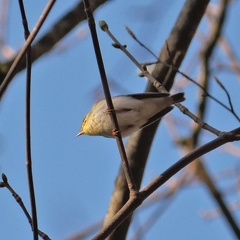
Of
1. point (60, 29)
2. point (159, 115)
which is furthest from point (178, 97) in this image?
point (60, 29)

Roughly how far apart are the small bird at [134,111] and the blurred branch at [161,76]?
1.63ft

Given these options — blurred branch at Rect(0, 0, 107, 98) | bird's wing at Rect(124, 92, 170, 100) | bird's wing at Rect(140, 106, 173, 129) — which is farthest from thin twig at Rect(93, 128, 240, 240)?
blurred branch at Rect(0, 0, 107, 98)

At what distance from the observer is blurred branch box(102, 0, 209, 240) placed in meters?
3.12

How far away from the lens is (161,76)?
3.20 metres

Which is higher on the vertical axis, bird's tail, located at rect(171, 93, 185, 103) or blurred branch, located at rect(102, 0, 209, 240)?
blurred branch, located at rect(102, 0, 209, 240)

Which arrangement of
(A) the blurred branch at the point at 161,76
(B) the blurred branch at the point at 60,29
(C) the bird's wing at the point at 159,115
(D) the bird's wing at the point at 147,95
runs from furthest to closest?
(B) the blurred branch at the point at 60,29 → (A) the blurred branch at the point at 161,76 → (C) the bird's wing at the point at 159,115 → (D) the bird's wing at the point at 147,95

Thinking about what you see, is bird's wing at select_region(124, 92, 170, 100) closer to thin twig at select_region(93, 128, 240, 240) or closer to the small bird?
the small bird

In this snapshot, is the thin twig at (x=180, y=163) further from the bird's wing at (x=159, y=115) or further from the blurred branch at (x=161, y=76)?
the blurred branch at (x=161, y=76)

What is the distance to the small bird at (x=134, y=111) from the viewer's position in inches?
101

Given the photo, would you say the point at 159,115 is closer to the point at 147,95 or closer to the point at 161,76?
the point at 147,95

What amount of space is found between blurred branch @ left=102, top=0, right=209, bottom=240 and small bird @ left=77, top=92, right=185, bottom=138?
1.63ft

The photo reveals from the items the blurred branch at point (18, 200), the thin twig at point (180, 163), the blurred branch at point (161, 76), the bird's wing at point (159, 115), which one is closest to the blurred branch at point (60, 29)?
the blurred branch at point (161, 76)

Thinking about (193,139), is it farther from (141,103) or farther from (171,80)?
(141,103)

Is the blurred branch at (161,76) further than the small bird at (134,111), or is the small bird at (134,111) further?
the blurred branch at (161,76)
